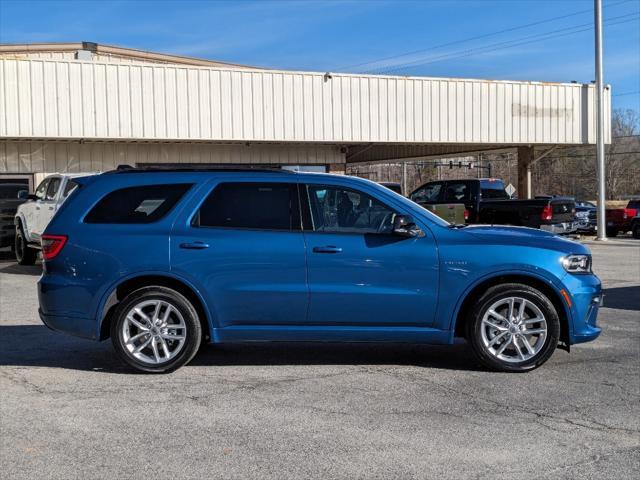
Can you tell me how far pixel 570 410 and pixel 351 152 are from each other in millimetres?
22103

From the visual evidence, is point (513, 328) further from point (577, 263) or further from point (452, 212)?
point (452, 212)

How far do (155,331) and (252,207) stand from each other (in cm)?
139

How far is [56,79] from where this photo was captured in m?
18.4

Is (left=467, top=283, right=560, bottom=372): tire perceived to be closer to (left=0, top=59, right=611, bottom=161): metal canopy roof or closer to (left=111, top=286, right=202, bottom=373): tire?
(left=111, top=286, right=202, bottom=373): tire

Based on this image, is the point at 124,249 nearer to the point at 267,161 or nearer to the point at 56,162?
the point at 56,162

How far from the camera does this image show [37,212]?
15.5 meters

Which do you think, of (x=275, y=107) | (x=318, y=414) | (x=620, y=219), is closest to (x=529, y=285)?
(x=318, y=414)

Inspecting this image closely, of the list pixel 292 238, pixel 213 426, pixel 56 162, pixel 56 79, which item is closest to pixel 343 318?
pixel 292 238

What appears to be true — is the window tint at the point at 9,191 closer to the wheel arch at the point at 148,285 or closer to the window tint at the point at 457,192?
the window tint at the point at 457,192

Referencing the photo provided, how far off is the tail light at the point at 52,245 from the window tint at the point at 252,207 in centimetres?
119

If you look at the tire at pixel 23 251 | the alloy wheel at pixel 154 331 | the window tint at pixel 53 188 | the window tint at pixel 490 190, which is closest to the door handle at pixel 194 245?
the alloy wheel at pixel 154 331

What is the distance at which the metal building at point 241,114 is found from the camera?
60.7ft

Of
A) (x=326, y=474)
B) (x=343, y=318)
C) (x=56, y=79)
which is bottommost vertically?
A: (x=326, y=474)

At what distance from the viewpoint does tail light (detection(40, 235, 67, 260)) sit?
269 inches
